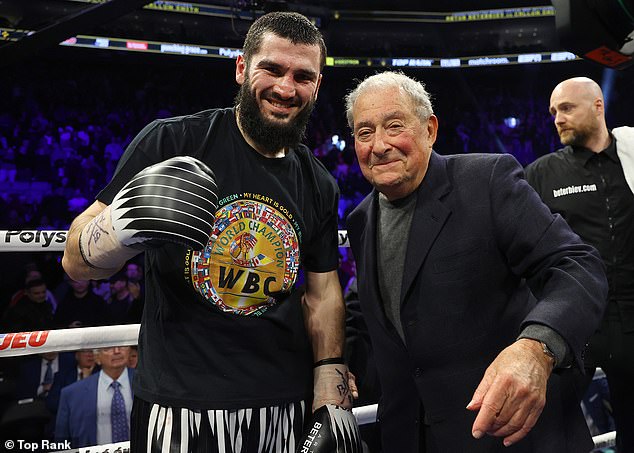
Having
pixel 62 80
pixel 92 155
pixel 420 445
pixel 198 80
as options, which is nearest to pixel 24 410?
pixel 420 445

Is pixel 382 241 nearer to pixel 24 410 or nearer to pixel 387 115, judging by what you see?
pixel 387 115

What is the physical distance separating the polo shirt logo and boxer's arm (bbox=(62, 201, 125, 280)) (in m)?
1.89

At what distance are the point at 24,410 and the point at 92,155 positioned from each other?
607 centimetres

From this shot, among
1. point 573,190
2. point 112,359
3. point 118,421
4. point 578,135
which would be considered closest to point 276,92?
point 118,421

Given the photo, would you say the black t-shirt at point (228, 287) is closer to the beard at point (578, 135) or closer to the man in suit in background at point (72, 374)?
the man in suit in background at point (72, 374)

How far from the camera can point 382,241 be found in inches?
54.5

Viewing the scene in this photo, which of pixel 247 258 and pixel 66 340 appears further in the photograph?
pixel 66 340

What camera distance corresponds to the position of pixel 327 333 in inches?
55.2

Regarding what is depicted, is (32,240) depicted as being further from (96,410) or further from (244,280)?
(244,280)

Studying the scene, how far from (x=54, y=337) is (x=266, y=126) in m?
0.80

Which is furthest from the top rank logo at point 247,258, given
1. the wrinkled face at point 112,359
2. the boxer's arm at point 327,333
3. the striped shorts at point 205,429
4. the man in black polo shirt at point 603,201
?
the man in black polo shirt at point 603,201

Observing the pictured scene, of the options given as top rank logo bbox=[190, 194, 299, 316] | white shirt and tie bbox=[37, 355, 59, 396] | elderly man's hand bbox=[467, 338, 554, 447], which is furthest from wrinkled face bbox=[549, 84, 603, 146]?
white shirt and tie bbox=[37, 355, 59, 396]

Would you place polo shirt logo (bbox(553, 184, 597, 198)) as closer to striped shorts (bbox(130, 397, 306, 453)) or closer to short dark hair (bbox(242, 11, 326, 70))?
short dark hair (bbox(242, 11, 326, 70))

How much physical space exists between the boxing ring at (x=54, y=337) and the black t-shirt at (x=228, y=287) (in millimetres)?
311
